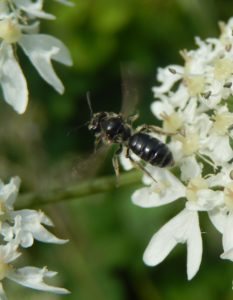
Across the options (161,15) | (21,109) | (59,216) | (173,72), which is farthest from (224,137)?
(161,15)

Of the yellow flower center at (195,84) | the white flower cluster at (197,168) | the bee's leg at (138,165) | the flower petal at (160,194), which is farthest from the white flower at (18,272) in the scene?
the yellow flower center at (195,84)

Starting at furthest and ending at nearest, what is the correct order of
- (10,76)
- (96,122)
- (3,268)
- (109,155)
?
(109,155), (96,122), (10,76), (3,268)

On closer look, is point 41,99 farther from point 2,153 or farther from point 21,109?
point 21,109

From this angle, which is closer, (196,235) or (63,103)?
(196,235)

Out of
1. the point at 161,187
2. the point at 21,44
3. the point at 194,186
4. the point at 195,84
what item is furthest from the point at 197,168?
the point at 21,44

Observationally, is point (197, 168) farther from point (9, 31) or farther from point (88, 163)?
point (9, 31)

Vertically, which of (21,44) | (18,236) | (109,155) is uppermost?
(109,155)
